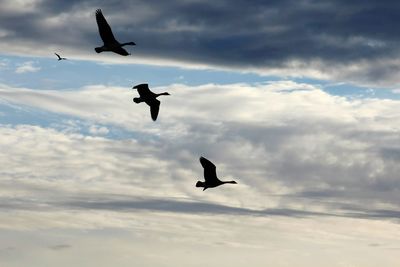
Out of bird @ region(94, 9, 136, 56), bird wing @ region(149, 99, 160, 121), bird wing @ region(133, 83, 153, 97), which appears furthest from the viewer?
bird wing @ region(149, 99, 160, 121)

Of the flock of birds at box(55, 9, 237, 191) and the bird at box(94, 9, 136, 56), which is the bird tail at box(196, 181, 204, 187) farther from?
the bird at box(94, 9, 136, 56)

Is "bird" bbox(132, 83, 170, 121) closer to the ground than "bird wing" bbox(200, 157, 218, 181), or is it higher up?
higher up

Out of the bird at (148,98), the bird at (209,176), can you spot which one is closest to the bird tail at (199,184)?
the bird at (209,176)

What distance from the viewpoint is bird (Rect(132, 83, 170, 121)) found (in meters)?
67.5

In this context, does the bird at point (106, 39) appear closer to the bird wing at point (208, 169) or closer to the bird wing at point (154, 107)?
the bird wing at point (154, 107)

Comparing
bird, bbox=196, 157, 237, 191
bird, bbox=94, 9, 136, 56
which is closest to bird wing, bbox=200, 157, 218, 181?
bird, bbox=196, 157, 237, 191

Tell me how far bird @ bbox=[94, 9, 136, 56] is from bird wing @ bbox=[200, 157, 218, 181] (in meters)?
11.4

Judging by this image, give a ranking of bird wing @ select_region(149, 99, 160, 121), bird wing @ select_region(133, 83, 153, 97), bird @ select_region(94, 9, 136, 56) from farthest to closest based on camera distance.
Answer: bird wing @ select_region(149, 99, 160, 121)
bird wing @ select_region(133, 83, 153, 97)
bird @ select_region(94, 9, 136, 56)

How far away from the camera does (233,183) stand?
68.5 m

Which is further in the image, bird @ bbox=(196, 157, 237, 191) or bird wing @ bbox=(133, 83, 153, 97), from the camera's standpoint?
bird wing @ bbox=(133, 83, 153, 97)

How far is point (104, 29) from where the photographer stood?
6456 centimetres

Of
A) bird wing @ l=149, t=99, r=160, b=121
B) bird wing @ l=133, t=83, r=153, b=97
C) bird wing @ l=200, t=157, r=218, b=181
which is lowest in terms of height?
bird wing @ l=200, t=157, r=218, b=181

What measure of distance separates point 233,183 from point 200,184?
3.66 meters

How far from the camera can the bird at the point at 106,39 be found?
2530 inches
